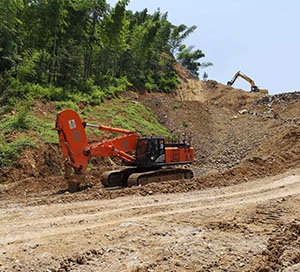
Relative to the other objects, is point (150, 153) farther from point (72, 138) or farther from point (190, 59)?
point (190, 59)

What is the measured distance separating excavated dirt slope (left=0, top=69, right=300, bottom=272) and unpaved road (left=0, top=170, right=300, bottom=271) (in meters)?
0.01

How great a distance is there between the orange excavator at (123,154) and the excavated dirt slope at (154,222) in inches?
57.8

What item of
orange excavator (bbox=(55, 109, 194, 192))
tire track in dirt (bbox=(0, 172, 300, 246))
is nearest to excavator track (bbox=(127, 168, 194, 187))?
orange excavator (bbox=(55, 109, 194, 192))

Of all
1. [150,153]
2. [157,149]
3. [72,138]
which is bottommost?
[150,153]

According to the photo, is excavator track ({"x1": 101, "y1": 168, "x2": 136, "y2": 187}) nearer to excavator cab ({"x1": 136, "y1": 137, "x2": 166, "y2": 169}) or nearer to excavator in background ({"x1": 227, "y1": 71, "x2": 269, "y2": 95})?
excavator cab ({"x1": 136, "y1": 137, "x2": 166, "y2": 169})

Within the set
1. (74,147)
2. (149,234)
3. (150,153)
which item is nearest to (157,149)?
(150,153)

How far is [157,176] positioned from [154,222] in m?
6.70

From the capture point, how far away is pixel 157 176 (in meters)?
14.0

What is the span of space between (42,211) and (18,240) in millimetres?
2642

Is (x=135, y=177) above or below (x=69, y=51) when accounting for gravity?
below

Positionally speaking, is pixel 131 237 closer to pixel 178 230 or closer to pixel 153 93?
pixel 178 230

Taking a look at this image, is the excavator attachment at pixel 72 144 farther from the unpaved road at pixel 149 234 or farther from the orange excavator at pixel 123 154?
the unpaved road at pixel 149 234

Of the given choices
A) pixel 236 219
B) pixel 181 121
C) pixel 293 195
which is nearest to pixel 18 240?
pixel 236 219

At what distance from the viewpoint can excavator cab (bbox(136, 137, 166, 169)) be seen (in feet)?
45.4
